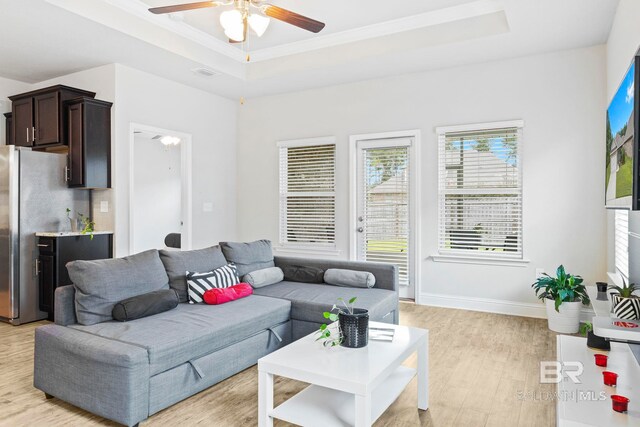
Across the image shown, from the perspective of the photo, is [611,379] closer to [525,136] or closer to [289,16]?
[289,16]

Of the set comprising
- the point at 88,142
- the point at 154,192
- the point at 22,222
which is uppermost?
the point at 88,142

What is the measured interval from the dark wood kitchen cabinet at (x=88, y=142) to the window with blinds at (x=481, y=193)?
3799 millimetres

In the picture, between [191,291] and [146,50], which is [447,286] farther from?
[146,50]

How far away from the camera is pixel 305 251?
6.07 m

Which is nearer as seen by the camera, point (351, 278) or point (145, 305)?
point (145, 305)

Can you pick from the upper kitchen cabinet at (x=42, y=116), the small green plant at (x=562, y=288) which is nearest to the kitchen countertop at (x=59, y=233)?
the upper kitchen cabinet at (x=42, y=116)

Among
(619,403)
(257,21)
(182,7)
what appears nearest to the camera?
(619,403)

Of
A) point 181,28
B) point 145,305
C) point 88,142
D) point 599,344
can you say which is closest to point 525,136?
point 599,344

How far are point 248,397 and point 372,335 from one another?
0.86 metres

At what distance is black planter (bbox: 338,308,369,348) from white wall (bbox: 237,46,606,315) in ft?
9.65

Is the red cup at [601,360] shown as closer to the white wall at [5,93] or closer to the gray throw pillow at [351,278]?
the gray throw pillow at [351,278]

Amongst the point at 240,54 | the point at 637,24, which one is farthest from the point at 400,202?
the point at 637,24

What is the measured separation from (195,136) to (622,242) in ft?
16.2

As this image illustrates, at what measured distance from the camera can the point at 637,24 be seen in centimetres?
270
